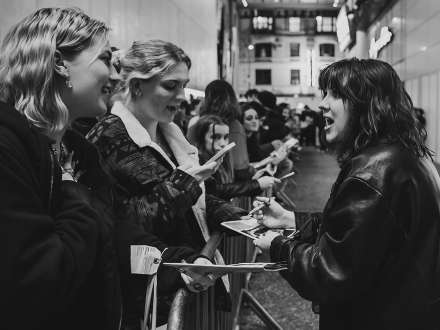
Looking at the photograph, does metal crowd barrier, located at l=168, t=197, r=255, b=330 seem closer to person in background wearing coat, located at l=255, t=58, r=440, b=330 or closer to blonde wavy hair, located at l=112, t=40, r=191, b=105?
person in background wearing coat, located at l=255, t=58, r=440, b=330

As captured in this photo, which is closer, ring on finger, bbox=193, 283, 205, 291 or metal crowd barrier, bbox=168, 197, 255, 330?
metal crowd barrier, bbox=168, 197, 255, 330

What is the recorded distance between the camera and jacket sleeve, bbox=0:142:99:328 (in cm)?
124

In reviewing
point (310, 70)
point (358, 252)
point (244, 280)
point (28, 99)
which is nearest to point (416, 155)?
point (358, 252)

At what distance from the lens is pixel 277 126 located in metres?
9.91

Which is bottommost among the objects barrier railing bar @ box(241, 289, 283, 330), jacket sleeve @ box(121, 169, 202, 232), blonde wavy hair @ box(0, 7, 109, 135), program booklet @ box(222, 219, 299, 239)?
barrier railing bar @ box(241, 289, 283, 330)

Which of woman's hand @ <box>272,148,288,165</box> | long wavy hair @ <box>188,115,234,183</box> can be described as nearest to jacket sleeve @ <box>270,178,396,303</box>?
long wavy hair @ <box>188,115,234,183</box>

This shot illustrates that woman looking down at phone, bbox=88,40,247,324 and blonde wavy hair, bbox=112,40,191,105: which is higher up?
blonde wavy hair, bbox=112,40,191,105

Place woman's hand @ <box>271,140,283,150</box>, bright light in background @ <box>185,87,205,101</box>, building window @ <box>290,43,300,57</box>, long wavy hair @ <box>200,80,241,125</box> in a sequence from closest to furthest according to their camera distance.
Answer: long wavy hair @ <box>200,80,241,125</box> → woman's hand @ <box>271,140,283,150</box> → bright light in background @ <box>185,87,205,101</box> → building window @ <box>290,43,300,57</box>

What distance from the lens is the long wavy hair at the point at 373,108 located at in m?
1.91

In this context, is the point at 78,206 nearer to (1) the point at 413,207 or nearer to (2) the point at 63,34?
(2) the point at 63,34

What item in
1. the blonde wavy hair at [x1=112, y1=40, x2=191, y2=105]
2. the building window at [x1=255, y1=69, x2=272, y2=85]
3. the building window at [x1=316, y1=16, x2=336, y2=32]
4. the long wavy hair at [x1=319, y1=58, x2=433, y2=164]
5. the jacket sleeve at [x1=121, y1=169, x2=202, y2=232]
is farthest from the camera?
the building window at [x1=255, y1=69, x2=272, y2=85]

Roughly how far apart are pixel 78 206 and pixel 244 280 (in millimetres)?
3611

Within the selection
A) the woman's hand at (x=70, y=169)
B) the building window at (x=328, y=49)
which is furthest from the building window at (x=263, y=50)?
the woman's hand at (x=70, y=169)

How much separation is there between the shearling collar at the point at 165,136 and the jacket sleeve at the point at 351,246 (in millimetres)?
970
